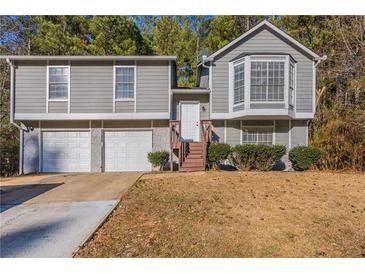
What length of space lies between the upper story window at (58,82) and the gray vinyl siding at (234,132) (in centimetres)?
807

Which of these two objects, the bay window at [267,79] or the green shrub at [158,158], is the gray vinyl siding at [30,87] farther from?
the bay window at [267,79]

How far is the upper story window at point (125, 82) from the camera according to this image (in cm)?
1255

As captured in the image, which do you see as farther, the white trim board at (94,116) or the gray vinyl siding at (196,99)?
the gray vinyl siding at (196,99)

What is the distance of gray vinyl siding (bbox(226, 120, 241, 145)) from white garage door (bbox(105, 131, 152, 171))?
393cm

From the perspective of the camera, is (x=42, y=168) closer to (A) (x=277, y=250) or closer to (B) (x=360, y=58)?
(A) (x=277, y=250)

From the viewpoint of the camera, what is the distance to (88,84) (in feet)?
41.1

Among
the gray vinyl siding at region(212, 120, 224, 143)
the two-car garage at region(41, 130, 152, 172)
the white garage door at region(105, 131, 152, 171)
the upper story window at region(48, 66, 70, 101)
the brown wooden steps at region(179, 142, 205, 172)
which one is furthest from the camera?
the gray vinyl siding at region(212, 120, 224, 143)

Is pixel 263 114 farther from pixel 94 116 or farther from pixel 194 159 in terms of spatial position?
pixel 94 116

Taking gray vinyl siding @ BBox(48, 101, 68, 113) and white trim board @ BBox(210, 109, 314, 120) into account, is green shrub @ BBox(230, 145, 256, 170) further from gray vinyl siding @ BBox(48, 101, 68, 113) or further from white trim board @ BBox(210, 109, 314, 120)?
gray vinyl siding @ BBox(48, 101, 68, 113)

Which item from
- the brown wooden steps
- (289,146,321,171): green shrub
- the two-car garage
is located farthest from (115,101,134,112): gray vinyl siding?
(289,146,321,171): green shrub

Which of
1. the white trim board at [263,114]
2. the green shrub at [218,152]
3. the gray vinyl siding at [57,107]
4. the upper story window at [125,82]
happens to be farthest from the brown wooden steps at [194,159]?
the gray vinyl siding at [57,107]

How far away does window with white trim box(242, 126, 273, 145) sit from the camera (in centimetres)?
1298

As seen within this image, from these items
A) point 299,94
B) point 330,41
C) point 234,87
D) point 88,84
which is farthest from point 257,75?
point 330,41

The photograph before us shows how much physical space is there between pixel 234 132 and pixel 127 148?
538cm
